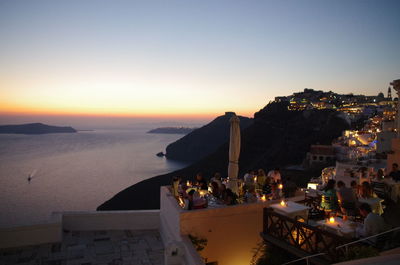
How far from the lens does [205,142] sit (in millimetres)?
116000

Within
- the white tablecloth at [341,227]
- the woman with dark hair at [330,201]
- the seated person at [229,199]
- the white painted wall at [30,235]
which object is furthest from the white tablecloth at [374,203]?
the white painted wall at [30,235]

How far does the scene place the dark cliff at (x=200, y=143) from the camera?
373ft

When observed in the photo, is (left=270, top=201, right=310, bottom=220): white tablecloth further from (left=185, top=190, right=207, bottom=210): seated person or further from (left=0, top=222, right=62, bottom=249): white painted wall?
(left=0, top=222, right=62, bottom=249): white painted wall

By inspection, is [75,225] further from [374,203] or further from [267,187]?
[374,203]

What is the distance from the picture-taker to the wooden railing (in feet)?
12.9

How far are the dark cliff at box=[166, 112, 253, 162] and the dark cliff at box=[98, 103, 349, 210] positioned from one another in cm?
2972

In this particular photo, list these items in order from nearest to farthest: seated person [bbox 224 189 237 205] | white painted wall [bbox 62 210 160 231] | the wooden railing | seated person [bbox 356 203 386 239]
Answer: the wooden railing, seated person [bbox 356 203 386 239], seated person [bbox 224 189 237 205], white painted wall [bbox 62 210 160 231]

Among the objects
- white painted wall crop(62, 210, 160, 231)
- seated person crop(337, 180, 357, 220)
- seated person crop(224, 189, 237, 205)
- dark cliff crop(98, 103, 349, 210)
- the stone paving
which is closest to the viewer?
seated person crop(337, 180, 357, 220)

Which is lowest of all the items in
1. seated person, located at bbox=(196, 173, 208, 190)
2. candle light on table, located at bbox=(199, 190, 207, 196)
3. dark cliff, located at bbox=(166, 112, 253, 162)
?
dark cliff, located at bbox=(166, 112, 253, 162)

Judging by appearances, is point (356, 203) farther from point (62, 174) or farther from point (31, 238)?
point (62, 174)

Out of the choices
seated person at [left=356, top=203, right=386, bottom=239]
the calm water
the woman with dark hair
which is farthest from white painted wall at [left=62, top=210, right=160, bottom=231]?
the calm water

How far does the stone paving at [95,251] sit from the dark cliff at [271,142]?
4280 centimetres

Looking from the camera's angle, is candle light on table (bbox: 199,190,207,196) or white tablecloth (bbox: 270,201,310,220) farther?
candle light on table (bbox: 199,190,207,196)

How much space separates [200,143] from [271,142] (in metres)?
43.5
